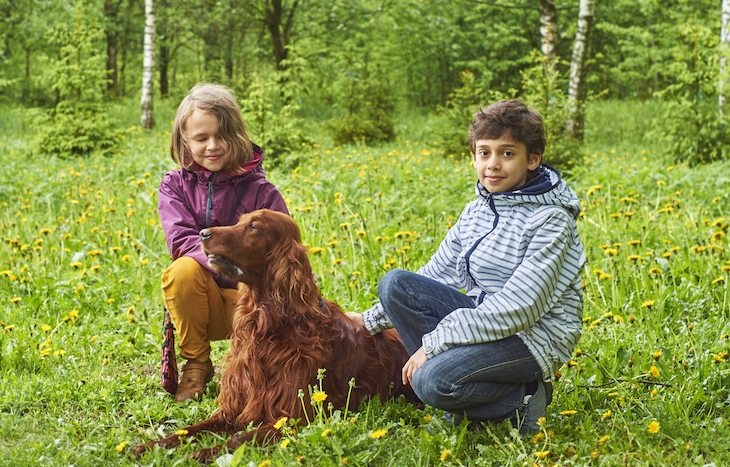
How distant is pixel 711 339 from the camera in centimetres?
288

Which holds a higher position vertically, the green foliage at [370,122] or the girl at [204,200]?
the green foliage at [370,122]

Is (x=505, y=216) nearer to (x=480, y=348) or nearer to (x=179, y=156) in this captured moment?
(x=480, y=348)

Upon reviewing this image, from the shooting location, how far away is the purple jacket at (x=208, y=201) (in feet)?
9.11

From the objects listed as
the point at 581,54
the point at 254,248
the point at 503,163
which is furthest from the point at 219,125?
the point at 581,54

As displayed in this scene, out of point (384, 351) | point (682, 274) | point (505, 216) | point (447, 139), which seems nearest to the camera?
point (505, 216)

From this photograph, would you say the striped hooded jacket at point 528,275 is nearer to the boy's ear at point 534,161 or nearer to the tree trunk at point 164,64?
the boy's ear at point 534,161

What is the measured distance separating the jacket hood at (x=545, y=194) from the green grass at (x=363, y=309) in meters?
0.82

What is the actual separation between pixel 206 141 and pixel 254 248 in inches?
32.1

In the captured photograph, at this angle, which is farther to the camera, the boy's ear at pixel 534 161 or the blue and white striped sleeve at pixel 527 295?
the boy's ear at pixel 534 161

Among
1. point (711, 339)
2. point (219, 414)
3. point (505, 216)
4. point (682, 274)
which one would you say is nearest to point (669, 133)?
point (682, 274)

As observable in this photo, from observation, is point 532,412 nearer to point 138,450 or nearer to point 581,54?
point 138,450

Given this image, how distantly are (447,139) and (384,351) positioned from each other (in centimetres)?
794

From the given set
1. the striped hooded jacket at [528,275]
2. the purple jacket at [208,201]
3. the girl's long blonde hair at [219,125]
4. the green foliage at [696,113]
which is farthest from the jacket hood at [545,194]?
the green foliage at [696,113]

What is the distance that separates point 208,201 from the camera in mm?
2791
